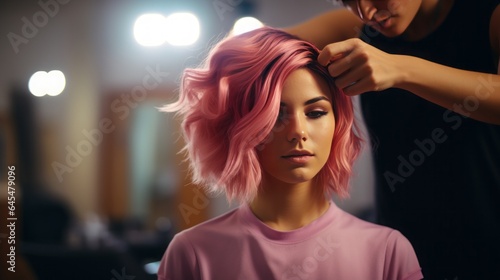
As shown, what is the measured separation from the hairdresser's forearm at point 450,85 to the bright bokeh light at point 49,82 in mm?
790

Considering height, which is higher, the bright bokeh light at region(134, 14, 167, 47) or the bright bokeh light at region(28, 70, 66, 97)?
the bright bokeh light at region(134, 14, 167, 47)

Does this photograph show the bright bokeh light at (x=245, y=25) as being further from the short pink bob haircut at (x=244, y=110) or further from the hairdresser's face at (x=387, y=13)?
the hairdresser's face at (x=387, y=13)

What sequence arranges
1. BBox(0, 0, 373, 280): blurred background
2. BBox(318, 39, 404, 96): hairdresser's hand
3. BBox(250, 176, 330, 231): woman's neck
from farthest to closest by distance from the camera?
BBox(0, 0, 373, 280): blurred background
BBox(250, 176, 330, 231): woman's neck
BBox(318, 39, 404, 96): hairdresser's hand

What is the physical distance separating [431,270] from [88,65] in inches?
37.4

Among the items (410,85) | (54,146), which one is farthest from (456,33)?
(54,146)

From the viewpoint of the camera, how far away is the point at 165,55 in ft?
4.37

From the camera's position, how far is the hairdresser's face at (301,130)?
112cm

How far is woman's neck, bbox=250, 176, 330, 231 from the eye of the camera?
1196 millimetres

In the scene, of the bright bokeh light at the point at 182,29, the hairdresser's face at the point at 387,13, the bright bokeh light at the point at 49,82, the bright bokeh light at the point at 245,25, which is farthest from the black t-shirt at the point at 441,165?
the bright bokeh light at the point at 49,82

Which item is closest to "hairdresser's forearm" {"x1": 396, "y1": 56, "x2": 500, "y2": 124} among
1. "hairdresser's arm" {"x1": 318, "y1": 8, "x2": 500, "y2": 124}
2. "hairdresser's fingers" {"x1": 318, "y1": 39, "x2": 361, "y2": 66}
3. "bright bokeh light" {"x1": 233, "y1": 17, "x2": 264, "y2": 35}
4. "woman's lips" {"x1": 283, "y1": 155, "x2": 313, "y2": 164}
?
"hairdresser's arm" {"x1": 318, "y1": 8, "x2": 500, "y2": 124}

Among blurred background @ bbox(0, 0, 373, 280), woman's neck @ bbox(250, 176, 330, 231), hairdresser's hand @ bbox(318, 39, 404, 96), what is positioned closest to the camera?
hairdresser's hand @ bbox(318, 39, 404, 96)

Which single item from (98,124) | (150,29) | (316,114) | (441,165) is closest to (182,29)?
(150,29)

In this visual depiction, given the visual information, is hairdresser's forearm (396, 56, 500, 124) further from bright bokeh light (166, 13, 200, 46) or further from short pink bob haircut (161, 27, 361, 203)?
bright bokeh light (166, 13, 200, 46)

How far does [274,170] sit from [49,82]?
0.60 meters
